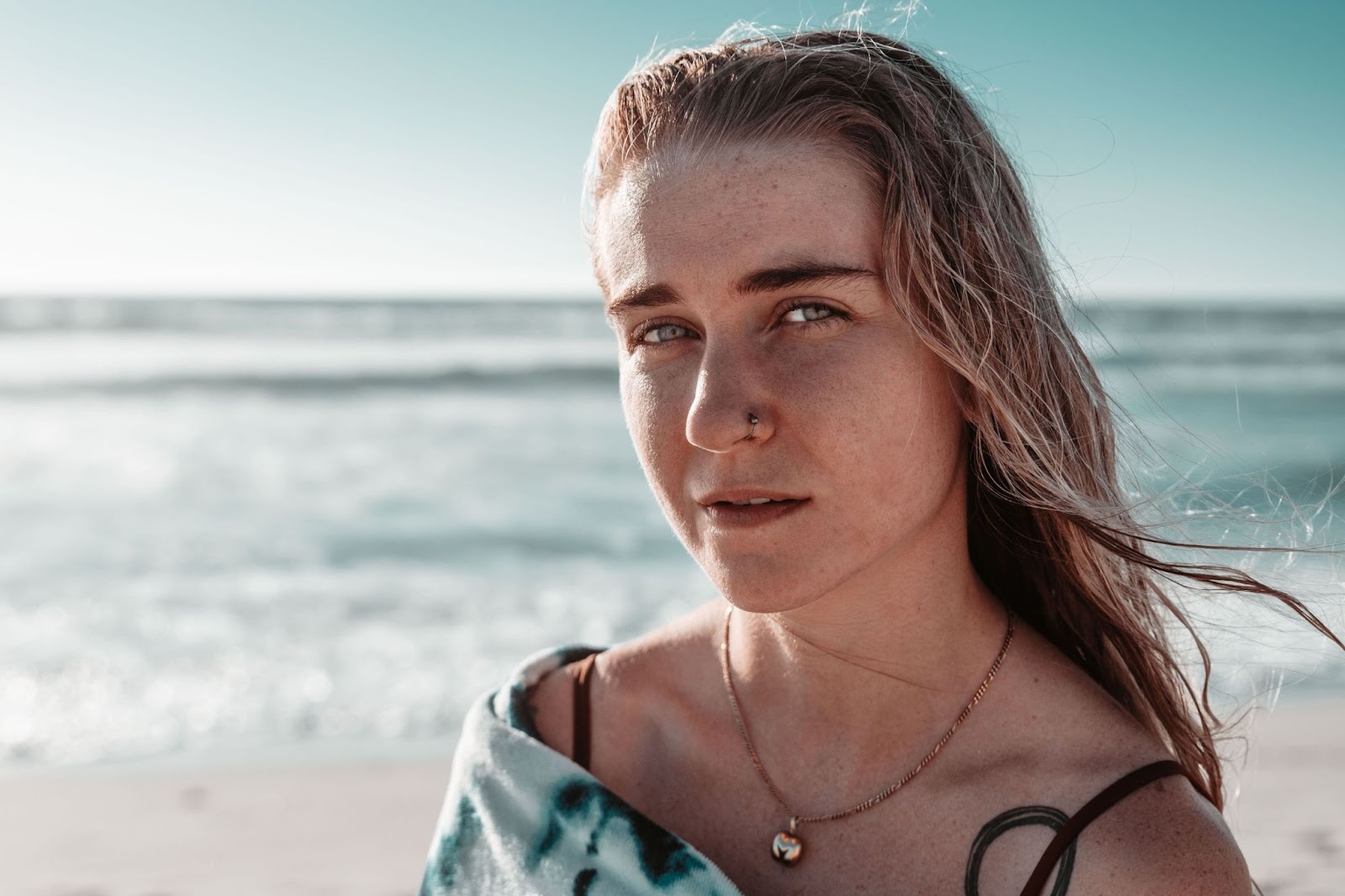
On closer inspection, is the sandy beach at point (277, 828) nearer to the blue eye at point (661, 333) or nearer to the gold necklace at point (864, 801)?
the gold necklace at point (864, 801)

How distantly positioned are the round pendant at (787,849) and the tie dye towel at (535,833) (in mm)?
165

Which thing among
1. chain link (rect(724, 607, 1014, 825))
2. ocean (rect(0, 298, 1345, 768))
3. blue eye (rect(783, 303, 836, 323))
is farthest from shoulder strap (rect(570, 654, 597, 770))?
ocean (rect(0, 298, 1345, 768))

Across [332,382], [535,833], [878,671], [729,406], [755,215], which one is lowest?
[332,382]

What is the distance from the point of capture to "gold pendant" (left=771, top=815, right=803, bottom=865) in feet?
5.87

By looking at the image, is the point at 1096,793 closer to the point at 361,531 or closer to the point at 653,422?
the point at 653,422

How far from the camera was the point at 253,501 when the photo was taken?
945cm

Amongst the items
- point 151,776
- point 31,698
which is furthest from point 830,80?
point 31,698

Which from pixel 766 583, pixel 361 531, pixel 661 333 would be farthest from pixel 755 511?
pixel 361 531

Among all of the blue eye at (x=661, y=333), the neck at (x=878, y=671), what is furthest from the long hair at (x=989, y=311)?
the blue eye at (x=661, y=333)

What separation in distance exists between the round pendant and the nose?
629mm

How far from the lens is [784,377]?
5.30 feet

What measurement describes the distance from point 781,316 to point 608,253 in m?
0.32

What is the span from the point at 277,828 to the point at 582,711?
252 centimetres

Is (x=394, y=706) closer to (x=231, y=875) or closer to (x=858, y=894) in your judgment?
(x=231, y=875)
